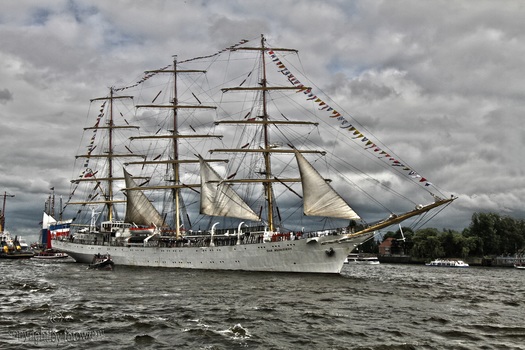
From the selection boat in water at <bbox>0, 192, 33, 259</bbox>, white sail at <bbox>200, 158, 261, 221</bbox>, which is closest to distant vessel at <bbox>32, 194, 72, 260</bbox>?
boat in water at <bbox>0, 192, 33, 259</bbox>

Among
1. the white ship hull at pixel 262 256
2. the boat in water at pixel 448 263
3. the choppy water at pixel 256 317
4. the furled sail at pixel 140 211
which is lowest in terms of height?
the boat in water at pixel 448 263

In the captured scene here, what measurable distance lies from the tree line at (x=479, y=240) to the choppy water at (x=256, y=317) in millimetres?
72271

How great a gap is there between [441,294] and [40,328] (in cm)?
2804

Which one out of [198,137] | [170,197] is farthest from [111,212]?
[198,137]

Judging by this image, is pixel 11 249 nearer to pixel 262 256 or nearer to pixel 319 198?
pixel 262 256

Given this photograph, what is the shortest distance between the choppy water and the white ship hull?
37.0 feet

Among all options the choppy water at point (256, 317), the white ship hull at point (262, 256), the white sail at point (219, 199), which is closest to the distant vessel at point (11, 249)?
the white ship hull at point (262, 256)

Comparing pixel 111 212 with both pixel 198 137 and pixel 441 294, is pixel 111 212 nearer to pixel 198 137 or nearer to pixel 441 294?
pixel 198 137

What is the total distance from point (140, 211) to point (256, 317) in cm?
6015

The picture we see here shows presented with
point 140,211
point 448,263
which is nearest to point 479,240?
point 448,263

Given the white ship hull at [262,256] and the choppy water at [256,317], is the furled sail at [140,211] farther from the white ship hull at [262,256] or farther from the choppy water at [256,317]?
the choppy water at [256,317]

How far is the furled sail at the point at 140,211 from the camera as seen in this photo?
266ft

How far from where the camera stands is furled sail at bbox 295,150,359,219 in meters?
50.2

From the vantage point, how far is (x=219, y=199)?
6662cm
